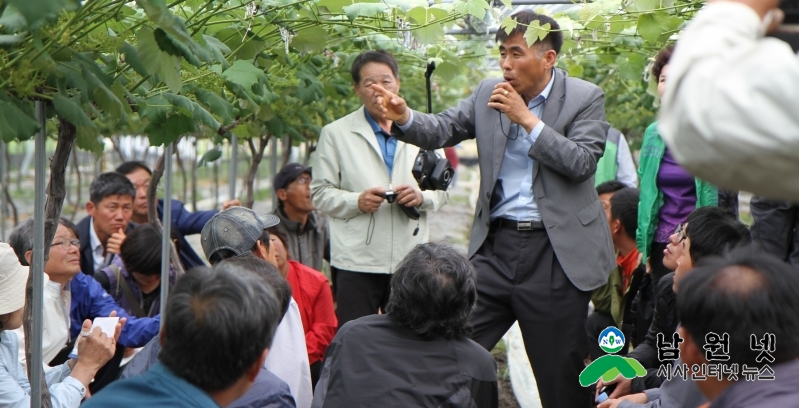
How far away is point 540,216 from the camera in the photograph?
4.19m

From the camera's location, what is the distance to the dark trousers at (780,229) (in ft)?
12.3

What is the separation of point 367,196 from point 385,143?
461mm

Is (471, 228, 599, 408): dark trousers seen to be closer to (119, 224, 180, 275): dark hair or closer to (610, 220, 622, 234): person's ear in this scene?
(610, 220, 622, 234): person's ear

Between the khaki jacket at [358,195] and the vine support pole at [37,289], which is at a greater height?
the vine support pole at [37,289]

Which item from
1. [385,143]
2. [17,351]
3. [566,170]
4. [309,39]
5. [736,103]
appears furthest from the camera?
[385,143]

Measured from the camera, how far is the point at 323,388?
325cm

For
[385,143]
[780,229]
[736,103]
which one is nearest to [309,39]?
[385,143]

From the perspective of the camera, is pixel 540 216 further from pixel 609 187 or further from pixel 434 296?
pixel 609 187

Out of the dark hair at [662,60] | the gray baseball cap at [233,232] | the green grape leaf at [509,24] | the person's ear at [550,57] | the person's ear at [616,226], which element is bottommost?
the person's ear at [616,226]

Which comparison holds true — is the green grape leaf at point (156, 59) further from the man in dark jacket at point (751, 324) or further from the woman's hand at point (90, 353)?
the man in dark jacket at point (751, 324)

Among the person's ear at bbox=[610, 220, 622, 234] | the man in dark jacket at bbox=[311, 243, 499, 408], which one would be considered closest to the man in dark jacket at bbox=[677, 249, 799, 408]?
the man in dark jacket at bbox=[311, 243, 499, 408]

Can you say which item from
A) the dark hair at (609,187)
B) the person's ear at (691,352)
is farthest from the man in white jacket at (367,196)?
the person's ear at (691,352)

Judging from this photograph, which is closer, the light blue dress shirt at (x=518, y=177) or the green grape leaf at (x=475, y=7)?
the green grape leaf at (x=475, y=7)

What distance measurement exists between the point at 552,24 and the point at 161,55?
2.04m
